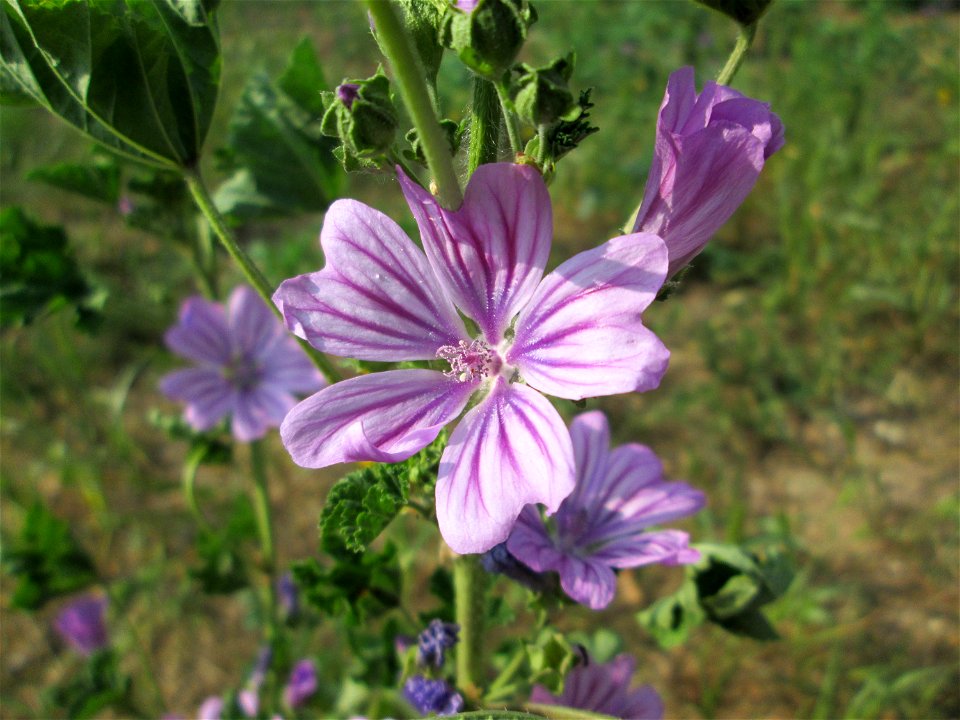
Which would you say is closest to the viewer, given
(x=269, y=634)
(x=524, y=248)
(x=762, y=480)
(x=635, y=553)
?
(x=524, y=248)

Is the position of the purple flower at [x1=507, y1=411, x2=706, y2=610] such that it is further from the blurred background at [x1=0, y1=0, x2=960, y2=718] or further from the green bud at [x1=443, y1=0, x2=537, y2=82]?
the blurred background at [x1=0, y1=0, x2=960, y2=718]

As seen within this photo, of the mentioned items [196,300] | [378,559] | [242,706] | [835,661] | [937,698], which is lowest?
[937,698]

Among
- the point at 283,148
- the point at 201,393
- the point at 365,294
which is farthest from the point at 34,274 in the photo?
the point at 365,294

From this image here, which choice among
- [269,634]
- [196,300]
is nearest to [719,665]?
[269,634]

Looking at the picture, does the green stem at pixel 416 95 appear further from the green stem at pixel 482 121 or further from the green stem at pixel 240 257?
the green stem at pixel 240 257

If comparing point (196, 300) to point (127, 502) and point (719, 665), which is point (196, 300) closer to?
point (127, 502)

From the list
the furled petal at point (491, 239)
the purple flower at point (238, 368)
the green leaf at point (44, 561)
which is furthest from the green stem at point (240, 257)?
the green leaf at point (44, 561)
